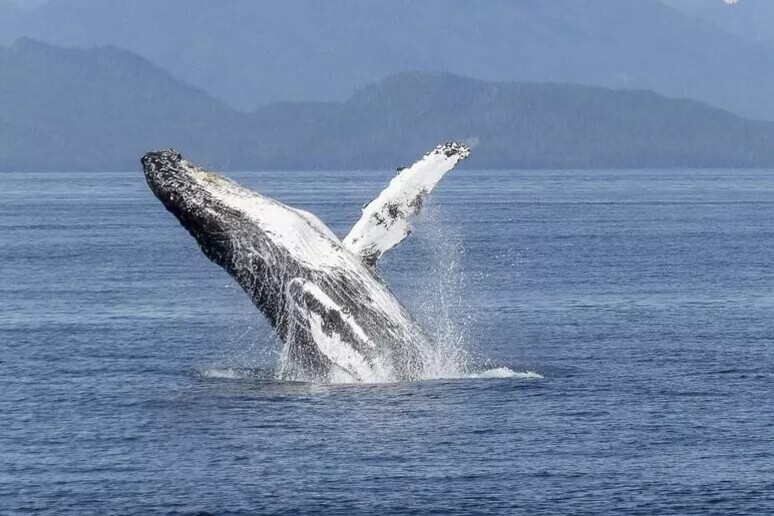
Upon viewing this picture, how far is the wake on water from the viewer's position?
926 inches

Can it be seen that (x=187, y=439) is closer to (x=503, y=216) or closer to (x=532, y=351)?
(x=532, y=351)

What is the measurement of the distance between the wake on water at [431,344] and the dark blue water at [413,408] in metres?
0.17

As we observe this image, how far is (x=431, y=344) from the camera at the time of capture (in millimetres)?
23219

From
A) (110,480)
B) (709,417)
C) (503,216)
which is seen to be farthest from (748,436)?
(503,216)

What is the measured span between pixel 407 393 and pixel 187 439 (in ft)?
11.0

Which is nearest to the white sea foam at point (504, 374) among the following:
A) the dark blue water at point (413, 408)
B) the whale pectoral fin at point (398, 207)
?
the dark blue water at point (413, 408)

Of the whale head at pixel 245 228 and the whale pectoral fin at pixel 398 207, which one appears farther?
the whale pectoral fin at pixel 398 207

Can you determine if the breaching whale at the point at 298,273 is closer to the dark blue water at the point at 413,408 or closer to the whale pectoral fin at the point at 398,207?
the whale pectoral fin at the point at 398,207

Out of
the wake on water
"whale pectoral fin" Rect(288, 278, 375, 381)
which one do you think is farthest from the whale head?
the wake on water

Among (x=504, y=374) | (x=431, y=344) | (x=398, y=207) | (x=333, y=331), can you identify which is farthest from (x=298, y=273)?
(x=504, y=374)

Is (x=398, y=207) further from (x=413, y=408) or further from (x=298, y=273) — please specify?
(x=413, y=408)

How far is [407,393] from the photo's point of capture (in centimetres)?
2200

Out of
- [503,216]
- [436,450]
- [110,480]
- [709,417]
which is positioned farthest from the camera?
[503,216]

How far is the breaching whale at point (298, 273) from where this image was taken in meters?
21.3
